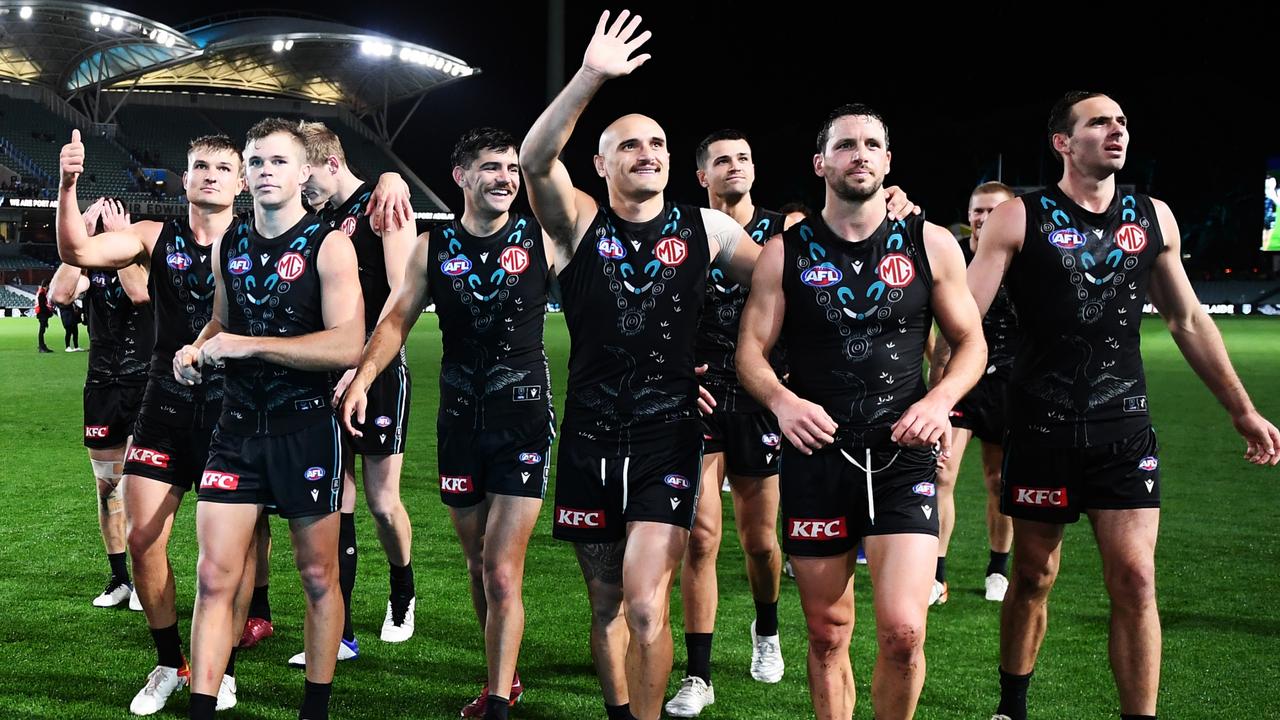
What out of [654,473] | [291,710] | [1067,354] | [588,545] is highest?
[1067,354]

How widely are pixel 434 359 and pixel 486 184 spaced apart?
18.9 m

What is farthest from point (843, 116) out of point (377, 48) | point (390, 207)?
point (377, 48)

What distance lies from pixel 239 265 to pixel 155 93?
217ft

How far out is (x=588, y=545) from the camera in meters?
4.46

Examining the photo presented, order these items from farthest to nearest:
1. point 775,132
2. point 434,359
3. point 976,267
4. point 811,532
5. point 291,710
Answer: point 775,132 < point 434,359 < point 291,710 < point 976,267 < point 811,532

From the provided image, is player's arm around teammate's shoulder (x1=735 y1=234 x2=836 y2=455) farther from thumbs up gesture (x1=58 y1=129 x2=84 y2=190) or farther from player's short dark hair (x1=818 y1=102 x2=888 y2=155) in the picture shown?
thumbs up gesture (x1=58 y1=129 x2=84 y2=190)

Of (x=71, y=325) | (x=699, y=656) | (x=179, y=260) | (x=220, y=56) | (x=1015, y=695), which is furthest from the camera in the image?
(x=220, y=56)

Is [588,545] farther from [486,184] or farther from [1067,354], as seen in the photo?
[1067,354]

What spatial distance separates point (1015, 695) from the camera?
473 centimetres

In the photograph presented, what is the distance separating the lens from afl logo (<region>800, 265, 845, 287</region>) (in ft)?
13.7

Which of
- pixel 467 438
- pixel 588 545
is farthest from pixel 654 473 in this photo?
pixel 467 438

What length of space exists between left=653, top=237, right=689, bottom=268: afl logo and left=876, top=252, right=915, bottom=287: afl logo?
2.51 ft

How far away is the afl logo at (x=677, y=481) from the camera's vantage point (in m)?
4.38

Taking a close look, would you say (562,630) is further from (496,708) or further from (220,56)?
(220,56)
